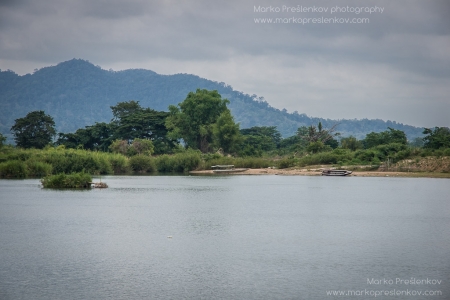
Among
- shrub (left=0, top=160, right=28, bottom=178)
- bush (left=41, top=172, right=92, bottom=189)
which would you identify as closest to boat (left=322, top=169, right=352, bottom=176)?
bush (left=41, top=172, right=92, bottom=189)

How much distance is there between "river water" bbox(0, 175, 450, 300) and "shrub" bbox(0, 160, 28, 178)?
17.1m

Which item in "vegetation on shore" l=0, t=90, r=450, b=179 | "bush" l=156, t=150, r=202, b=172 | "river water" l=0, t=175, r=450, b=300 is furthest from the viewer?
"bush" l=156, t=150, r=202, b=172

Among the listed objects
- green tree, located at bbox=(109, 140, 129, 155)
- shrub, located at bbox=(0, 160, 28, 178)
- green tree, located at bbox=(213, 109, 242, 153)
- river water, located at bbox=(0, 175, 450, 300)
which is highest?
green tree, located at bbox=(213, 109, 242, 153)

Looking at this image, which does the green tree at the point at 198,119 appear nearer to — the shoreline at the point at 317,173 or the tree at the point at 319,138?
the tree at the point at 319,138

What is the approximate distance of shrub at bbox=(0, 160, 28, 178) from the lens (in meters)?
46.8

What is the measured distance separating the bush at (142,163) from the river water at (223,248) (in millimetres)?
29311

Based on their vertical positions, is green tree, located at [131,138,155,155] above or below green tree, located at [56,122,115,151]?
below

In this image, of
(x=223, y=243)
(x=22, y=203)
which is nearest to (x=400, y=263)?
(x=223, y=243)

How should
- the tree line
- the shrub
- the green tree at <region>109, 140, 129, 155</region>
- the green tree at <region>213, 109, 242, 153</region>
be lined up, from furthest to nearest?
the green tree at <region>213, 109, 242, 153</region> → the tree line → the green tree at <region>109, 140, 129, 155</region> → the shrub

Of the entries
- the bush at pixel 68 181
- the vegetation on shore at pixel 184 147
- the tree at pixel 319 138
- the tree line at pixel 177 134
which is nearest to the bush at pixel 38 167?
the vegetation on shore at pixel 184 147

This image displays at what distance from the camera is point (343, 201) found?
3059cm

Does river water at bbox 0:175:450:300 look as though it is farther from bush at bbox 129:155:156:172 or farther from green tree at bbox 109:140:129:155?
green tree at bbox 109:140:129:155

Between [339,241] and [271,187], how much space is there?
862 inches

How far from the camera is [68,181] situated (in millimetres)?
37469
